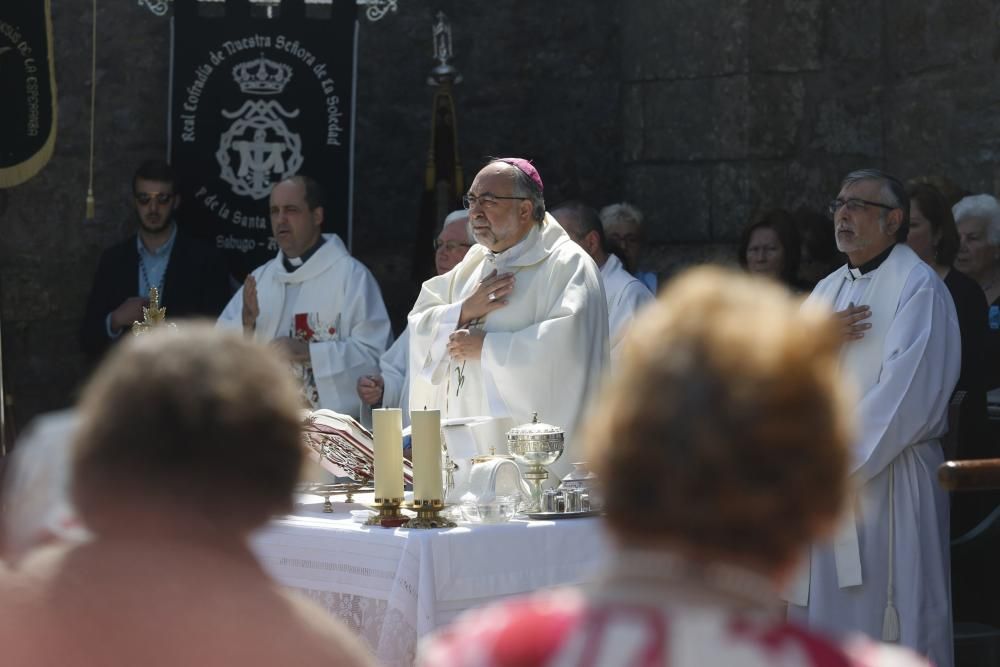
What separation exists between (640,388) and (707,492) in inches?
4.3

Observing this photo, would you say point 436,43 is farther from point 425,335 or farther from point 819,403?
point 819,403

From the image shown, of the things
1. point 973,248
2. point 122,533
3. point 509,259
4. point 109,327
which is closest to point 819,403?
point 122,533

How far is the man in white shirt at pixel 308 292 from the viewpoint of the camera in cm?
762

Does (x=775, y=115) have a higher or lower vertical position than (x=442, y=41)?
lower

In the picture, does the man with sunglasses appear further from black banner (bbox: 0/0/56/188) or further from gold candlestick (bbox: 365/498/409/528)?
gold candlestick (bbox: 365/498/409/528)

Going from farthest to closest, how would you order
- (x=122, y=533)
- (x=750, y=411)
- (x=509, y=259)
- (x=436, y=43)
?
(x=436, y=43) → (x=509, y=259) → (x=122, y=533) → (x=750, y=411)

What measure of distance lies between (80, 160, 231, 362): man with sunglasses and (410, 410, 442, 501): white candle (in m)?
4.25

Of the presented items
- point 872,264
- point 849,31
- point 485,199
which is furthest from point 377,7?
point 872,264

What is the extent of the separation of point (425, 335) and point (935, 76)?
3760mm

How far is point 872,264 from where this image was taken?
574cm

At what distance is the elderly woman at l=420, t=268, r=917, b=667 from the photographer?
1.44 m

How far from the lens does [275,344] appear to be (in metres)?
7.38

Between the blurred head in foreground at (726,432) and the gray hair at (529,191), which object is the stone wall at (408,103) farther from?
the blurred head in foreground at (726,432)

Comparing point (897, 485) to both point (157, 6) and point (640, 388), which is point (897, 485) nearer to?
point (640, 388)
